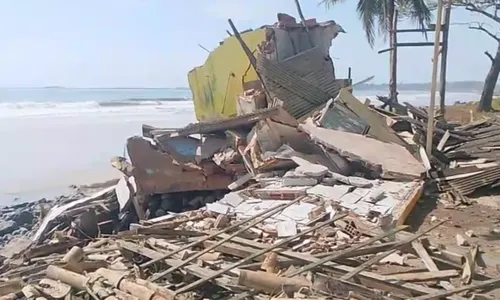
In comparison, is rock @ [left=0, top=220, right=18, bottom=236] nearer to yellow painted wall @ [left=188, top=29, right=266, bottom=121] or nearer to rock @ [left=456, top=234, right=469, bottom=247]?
yellow painted wall @ [left=188, top=29, right=266, bottom=121]

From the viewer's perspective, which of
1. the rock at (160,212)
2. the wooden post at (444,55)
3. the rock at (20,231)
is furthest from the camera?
the wooden post at (444,55)

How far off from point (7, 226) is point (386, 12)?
52.9 ft

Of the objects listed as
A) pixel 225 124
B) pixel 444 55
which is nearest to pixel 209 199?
pixel 225 124

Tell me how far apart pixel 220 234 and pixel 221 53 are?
27.4 ft

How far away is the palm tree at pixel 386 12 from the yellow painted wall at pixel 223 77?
868cm

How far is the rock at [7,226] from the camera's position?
11.0m

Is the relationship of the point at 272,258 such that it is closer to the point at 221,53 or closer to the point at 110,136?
the point at 221,53

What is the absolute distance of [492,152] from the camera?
951 centimetres

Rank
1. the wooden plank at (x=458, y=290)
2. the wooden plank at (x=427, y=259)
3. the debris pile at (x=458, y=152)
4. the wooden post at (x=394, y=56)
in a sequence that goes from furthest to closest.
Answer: the wooden post at (x=394, y=56) → the debris pile at (x=458, y=152) → the wooden plank at (x=427, y=259) → the wooden plank at (x=458, y=290)

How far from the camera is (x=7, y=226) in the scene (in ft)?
36.7

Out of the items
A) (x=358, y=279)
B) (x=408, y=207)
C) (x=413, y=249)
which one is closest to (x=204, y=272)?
(x=358, y=279)

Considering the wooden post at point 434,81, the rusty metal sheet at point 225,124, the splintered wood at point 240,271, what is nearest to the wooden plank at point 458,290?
the splintered wood at point 240,271

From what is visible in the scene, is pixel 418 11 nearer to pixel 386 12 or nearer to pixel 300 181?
pixel 386 12

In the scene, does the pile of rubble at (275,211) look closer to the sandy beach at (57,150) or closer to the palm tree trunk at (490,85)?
the sandy beach at (57,150)
